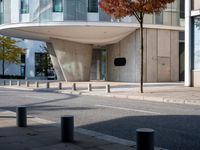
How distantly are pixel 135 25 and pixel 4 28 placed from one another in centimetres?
1477

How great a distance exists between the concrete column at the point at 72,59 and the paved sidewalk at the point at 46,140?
33.0m

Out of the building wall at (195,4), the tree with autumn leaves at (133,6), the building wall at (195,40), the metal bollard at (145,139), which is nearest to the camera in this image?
the metal bollard at (145,139)

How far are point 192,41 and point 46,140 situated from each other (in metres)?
21.3

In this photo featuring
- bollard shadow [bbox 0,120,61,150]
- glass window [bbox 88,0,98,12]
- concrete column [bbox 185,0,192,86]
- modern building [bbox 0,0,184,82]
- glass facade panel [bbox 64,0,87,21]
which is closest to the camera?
bollard shadow [bbox 0,120,61,150]

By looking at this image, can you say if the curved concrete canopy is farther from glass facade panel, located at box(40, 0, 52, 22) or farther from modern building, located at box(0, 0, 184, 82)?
glass facade panel, located at box(40, 0, 52, 22)

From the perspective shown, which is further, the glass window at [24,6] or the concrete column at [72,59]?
the concrete column at [72,59]

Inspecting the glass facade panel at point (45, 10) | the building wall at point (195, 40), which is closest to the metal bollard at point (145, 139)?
the building wall at point (195, 40)

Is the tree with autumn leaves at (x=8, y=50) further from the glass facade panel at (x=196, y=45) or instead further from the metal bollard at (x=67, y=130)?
the metal bollard at (x=67, y=130)

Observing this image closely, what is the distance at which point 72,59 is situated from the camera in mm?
42938

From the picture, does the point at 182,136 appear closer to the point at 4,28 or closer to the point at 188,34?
the point at 188,34

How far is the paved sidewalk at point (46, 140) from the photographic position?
23.5 ft

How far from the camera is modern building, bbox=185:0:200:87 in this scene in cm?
2686

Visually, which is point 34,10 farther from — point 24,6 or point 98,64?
point 98,64

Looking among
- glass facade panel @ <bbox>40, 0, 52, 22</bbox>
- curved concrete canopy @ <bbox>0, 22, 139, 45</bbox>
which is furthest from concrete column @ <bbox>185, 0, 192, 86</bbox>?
glass facade panel @ <bbox>40, 0, 52, 22</bbox>
